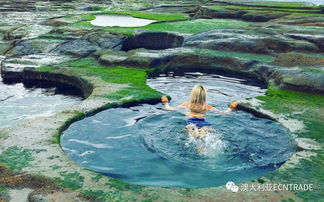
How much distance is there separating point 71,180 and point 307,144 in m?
5.73

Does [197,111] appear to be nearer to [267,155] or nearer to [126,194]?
[267,155]

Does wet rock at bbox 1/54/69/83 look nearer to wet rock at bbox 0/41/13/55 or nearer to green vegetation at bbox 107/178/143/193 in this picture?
wet rock at bbox 0/41/13/55

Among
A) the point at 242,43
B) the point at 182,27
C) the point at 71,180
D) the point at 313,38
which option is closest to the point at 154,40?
the point at 182,27

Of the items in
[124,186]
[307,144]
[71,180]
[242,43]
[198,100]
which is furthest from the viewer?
[242,43]

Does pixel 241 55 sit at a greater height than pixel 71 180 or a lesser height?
greater

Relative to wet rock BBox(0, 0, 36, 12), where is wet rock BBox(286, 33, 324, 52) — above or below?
above

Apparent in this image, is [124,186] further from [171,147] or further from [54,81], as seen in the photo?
[54,81]

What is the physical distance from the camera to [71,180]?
6938 millimetres

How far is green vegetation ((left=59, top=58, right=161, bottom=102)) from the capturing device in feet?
42.5

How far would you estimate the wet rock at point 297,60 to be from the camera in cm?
1608

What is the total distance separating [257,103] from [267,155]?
11.9ft

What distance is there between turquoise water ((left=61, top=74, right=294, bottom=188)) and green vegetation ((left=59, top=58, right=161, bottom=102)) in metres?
0.66

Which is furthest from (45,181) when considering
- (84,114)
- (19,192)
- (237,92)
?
(237,92)

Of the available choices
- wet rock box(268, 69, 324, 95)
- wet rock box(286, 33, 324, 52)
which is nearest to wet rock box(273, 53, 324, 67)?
wet rock box(268, 69, 324, 95)
